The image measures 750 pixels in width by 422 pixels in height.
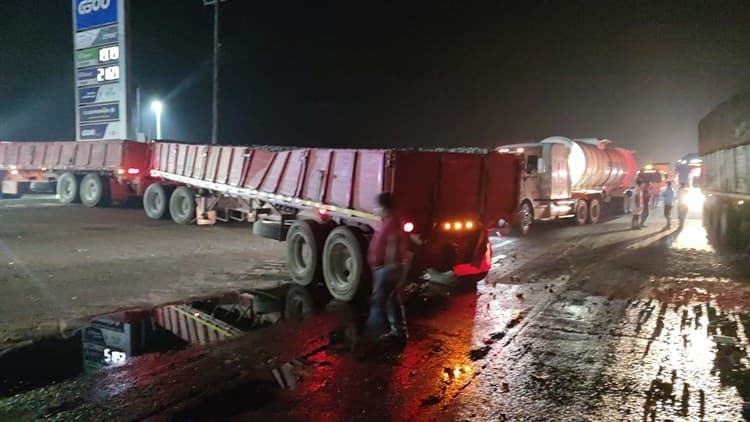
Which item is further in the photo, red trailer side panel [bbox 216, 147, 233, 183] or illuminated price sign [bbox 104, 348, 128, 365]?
red trailer side panel [bbox 216, 147, 233, 183]

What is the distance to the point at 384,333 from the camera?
22.3 ft

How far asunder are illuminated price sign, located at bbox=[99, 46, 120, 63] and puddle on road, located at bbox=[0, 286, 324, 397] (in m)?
23.1

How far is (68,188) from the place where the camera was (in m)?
24.1

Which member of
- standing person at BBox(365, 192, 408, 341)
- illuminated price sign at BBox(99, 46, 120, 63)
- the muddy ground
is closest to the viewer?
standing person at BBox(365, 192, 408, 341)

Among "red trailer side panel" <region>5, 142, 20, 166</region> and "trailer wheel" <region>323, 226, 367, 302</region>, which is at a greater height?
"red trailer side panel" <region>5, 142, 20, 166</region>

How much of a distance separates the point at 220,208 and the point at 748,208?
1330cm

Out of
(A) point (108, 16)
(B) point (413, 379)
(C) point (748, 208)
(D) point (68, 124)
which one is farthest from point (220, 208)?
(D) point (68, 124)

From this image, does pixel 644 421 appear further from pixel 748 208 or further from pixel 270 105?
pixel 270 105

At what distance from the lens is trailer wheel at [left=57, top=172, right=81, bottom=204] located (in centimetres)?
2384

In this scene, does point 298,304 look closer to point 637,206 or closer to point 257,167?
point 257,167

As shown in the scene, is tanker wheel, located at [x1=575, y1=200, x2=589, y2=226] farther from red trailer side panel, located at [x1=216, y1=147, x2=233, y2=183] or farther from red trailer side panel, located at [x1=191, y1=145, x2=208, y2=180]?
red trailer side panel, located at [x1=191, y1=145, x2=208, y2=180]

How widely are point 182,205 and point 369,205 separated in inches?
439

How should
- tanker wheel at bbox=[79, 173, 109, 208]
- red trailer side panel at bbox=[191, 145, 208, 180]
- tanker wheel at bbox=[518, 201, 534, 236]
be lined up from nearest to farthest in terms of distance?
red trailer side panel at bbox=[191, 145, 208, 180]
tanker wheel at bbox=[518, 201, 534, 236]
tanker wheel at bbox=[79, 173, 109, 208]

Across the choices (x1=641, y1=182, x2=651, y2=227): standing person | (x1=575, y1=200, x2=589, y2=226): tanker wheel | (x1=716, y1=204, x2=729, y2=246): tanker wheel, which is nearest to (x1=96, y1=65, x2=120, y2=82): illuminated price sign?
(x1=575, y1=200, x2=589, y2=226): tanker wheel
